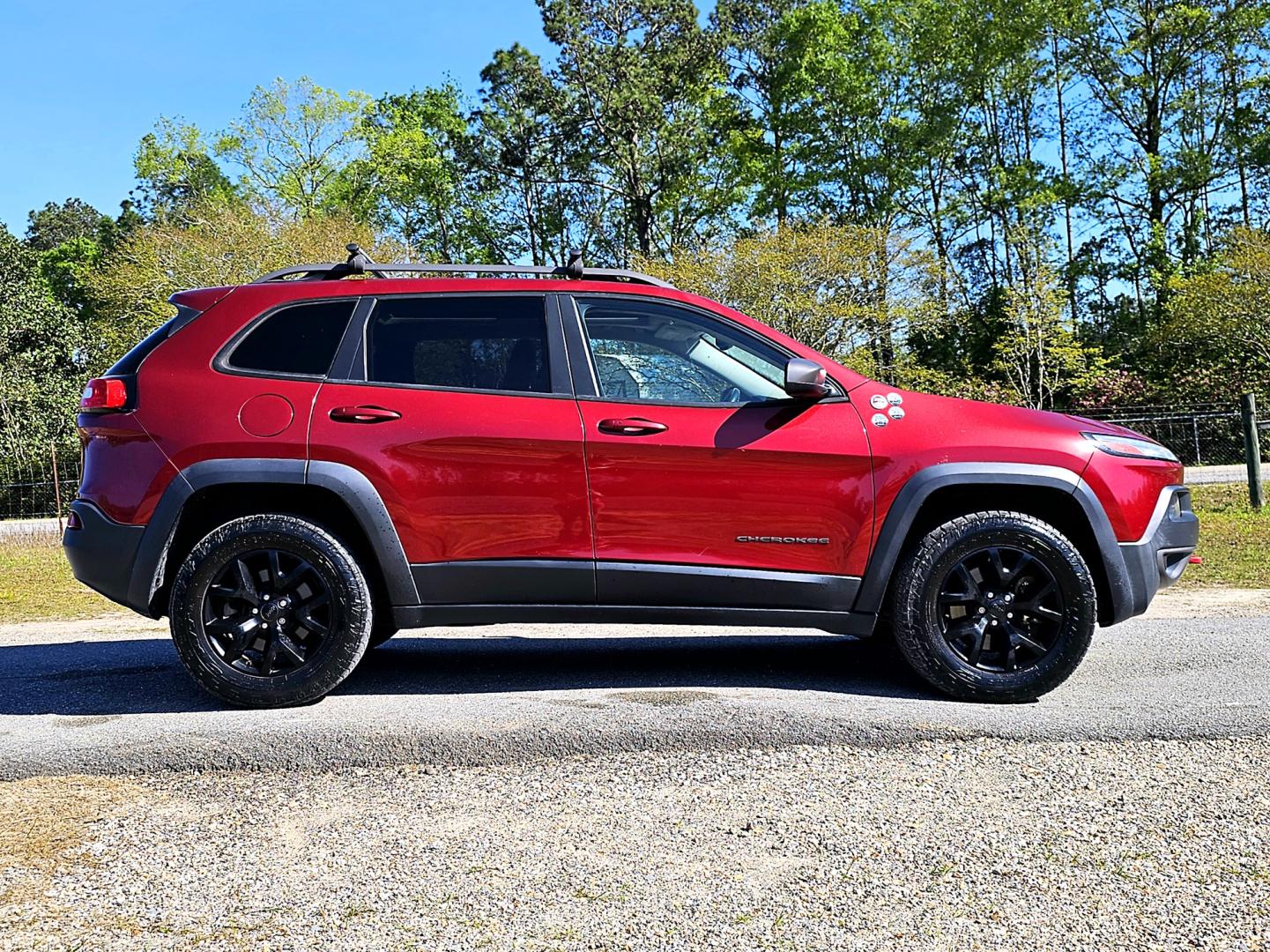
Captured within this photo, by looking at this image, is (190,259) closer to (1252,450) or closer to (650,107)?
(650,107)

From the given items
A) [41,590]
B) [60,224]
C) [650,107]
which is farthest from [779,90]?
[60,224]

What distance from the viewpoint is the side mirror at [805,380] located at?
14.3ft

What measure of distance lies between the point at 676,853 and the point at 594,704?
138 cm

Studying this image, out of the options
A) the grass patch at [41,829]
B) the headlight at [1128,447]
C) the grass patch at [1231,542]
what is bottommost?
the grass patch at [1231,542]

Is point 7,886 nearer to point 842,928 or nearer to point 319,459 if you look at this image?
point 319,459

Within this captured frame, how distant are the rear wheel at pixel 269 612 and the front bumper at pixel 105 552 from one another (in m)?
0.25

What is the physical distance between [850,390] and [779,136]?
4190 centimetres

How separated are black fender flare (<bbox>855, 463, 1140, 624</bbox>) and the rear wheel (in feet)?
6.98

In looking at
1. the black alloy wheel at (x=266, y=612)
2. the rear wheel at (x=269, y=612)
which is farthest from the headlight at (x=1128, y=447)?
the black alloy wheel at (x=266, y=612)

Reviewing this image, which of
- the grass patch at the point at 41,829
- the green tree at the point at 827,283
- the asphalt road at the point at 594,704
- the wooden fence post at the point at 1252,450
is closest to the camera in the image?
the grass patch at the point at 41,829

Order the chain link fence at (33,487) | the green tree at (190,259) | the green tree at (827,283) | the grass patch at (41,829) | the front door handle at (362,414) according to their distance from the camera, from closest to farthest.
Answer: the grass patch at (41,829) → the front door handle at (362,414) → the chain link fence at (33,487) → the green tree at (827,283) → the green tree at (190,259)

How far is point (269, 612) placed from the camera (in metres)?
4.44

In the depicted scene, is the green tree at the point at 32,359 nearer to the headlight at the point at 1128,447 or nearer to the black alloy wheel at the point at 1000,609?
the black alloy wheel at the point at 1000,609

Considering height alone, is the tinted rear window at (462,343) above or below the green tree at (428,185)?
below
